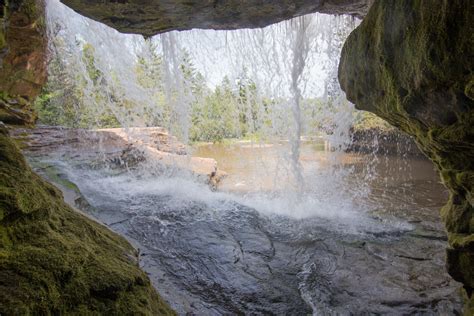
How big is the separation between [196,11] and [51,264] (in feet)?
12.5

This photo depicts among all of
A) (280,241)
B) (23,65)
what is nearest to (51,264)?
(280,241)

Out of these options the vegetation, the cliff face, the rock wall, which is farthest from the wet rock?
the cliff face

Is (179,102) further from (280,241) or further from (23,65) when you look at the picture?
(280,241)

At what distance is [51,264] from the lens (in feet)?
4.71

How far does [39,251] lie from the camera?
4.77ft

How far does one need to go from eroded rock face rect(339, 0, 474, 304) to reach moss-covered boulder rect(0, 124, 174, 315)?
232 centimetres

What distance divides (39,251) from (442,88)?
2.55 meters

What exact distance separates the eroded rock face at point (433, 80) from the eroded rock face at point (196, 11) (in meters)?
1.73

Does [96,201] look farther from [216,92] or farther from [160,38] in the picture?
[216,92]

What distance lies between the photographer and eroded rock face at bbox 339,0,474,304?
1661 millimetres

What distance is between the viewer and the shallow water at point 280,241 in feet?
9.85

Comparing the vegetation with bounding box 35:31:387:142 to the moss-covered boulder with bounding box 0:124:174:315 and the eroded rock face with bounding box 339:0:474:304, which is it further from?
the moss-covered boulder with bounding box 0:124:174:315

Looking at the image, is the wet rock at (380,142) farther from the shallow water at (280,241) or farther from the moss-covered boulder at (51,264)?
the moss-covered boulder at (51,264)

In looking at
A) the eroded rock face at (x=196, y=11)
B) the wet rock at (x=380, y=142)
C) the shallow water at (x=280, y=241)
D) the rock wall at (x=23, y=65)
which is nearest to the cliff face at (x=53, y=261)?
the shallow water at (x=280, y=241)
